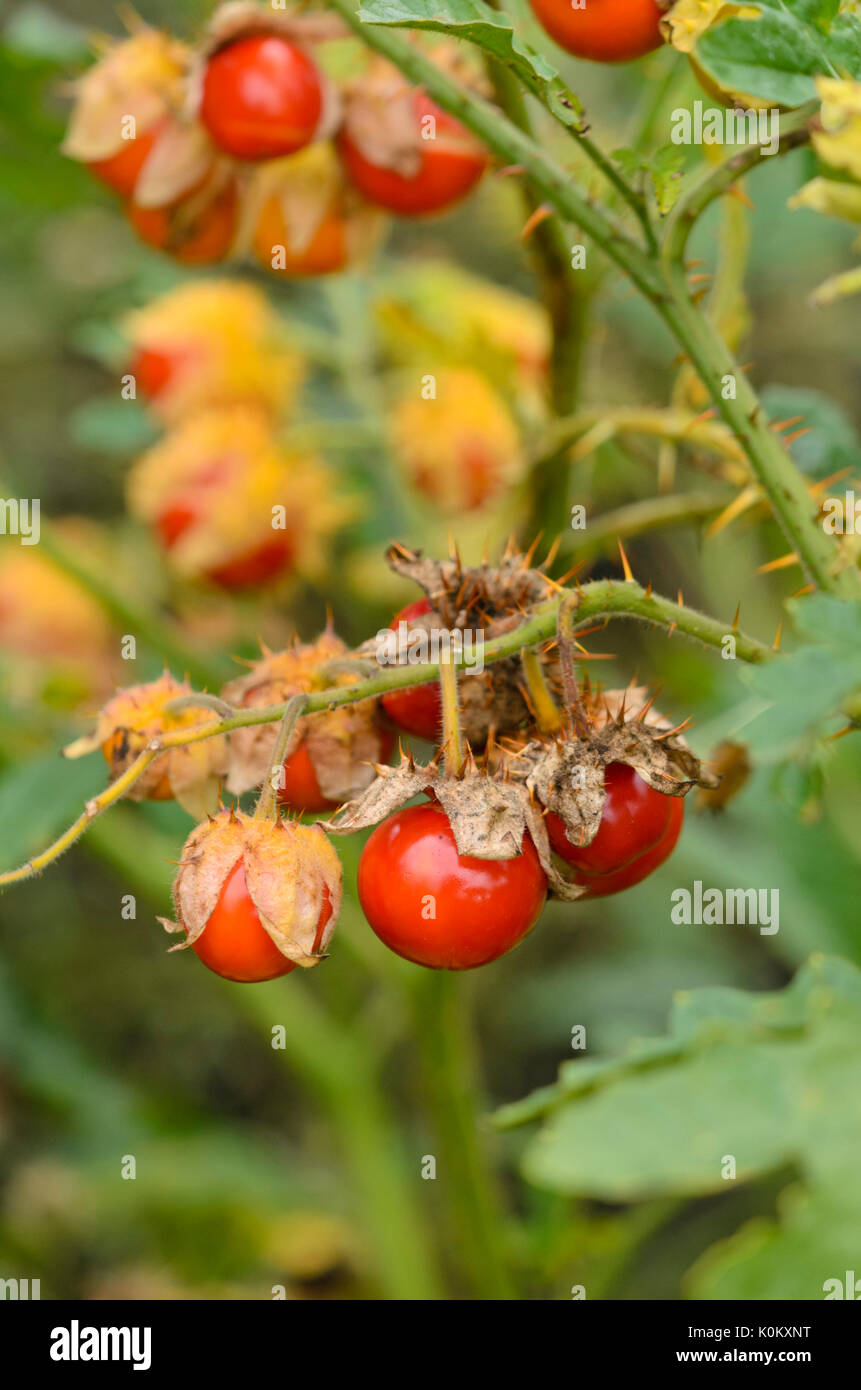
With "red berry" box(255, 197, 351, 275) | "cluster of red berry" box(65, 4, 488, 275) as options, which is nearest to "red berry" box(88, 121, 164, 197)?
"cluster of red berry" box(65, 4, 488, 275)

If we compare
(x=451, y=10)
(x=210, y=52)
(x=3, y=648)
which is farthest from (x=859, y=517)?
(x=3, y=648)

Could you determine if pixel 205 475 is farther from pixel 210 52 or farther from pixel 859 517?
pixel 859 517

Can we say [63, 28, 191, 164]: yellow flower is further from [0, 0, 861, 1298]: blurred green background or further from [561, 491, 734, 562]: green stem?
[561, 491, 734, 562]: green stem

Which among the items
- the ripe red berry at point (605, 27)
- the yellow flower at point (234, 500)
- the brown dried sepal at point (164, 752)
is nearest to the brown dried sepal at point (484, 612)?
the brown dried sepal at point (164, 752)

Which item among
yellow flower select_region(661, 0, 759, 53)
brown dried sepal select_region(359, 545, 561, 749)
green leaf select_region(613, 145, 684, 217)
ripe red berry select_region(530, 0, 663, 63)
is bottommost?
brown dried sepal select_region(359, 545, 561, 749)

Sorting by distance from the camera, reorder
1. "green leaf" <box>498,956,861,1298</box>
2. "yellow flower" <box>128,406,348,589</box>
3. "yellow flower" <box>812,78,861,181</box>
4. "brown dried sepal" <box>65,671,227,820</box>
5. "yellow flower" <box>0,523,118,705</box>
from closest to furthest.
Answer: "green leaf" <box>498,956,861,1298</box> → "yellow flower" <box>812,78,861,181</box> → "brown dried sepal" <box>65,671,227,820</box> → "yellow flower" <box>128,406,348,589</box> → "yellow flower" <box>0,523,118,705</box>

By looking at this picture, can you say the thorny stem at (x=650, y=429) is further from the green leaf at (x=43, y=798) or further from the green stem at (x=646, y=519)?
the green leaf at (x=43, y=798)

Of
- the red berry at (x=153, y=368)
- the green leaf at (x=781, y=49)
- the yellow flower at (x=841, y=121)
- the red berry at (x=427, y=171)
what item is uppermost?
the red berry at (x=153, y=368)

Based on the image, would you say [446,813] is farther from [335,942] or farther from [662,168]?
[335,942]
